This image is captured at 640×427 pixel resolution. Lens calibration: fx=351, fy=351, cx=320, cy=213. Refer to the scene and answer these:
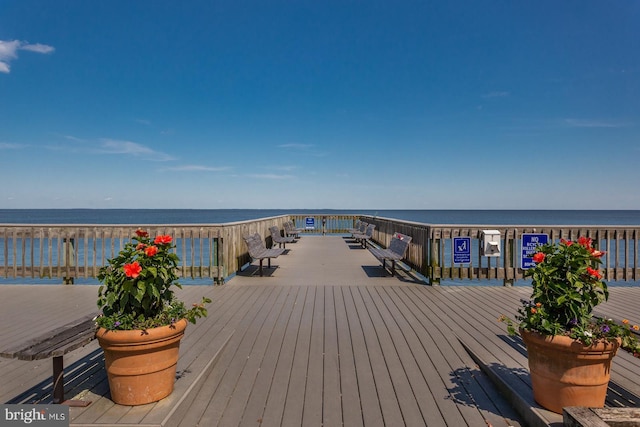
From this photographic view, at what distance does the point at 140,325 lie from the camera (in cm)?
232

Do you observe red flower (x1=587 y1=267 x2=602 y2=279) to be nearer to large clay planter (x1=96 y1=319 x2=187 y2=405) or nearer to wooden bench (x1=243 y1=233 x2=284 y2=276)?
large clay planter (x1=96 y1=319 x2=187 y2=405)

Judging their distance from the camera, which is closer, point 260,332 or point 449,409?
point 449,409

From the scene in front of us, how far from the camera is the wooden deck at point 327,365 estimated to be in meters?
2.35

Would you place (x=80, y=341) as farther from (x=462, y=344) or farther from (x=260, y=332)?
(x=462, y=344)

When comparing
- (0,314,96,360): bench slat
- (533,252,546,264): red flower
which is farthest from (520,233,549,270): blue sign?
(0,314,96,360): bench slat

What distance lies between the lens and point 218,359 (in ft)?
10.7

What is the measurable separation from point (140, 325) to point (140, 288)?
0.25m

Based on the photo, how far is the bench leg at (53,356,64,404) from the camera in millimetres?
2354

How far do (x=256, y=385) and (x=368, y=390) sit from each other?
0.87m

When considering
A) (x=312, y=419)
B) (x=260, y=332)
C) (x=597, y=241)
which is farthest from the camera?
A: (x=597, y=241)

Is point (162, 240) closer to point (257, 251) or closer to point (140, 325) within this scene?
point (140, 325)

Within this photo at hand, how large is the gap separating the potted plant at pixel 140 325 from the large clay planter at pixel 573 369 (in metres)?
2.29

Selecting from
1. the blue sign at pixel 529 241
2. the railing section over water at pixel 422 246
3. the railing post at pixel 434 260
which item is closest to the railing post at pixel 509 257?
the railing section over water at pixel 422 246

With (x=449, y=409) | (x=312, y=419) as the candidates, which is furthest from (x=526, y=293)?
(x=312, y=419)
